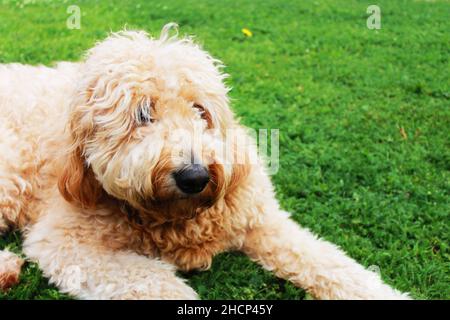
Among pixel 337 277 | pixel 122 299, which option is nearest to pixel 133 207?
pixel 122 299

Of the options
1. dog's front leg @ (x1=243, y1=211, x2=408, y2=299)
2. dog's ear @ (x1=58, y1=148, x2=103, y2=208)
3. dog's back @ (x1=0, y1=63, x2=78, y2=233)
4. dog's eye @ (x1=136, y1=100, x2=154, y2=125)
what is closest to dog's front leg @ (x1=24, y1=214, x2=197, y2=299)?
dog's ear @ (x1=58, y1=148, x2=103, y2=208)

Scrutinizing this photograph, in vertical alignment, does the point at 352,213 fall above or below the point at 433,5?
below

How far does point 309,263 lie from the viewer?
10.6ft

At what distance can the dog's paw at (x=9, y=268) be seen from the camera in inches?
123

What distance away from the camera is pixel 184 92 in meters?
2.96

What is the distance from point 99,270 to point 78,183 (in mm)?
495

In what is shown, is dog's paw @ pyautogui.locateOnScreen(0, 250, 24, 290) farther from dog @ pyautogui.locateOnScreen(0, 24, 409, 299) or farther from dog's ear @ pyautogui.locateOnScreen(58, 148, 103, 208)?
dog's ear @ pyautogui.locateOnScreen(58, 148, 103, 208)

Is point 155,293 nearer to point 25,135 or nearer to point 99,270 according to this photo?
point 99,270

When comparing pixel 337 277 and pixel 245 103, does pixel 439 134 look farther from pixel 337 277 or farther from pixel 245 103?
pixel 337 277

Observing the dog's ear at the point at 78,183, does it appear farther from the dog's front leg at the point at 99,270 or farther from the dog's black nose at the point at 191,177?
the dog's black nose at the point at 191,177

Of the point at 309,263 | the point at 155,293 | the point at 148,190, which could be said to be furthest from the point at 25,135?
the point at 309,263

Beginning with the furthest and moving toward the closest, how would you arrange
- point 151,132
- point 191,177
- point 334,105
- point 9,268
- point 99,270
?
point 334,105 < point 9,268 < point 99,270 < point 151,132 < point 191,177

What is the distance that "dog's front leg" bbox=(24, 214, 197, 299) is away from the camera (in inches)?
116
